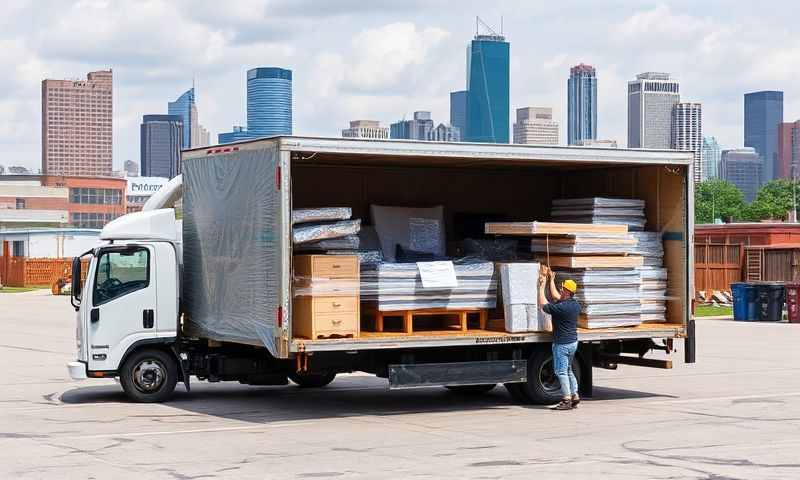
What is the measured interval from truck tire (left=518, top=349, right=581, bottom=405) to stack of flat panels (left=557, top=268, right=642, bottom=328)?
683mm

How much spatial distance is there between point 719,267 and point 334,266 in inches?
1317

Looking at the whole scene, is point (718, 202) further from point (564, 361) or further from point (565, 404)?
point (564, 361)

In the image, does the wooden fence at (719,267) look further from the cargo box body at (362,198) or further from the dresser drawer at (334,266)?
the dresser drawer at (334,266)

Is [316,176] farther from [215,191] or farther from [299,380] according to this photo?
[299,380]

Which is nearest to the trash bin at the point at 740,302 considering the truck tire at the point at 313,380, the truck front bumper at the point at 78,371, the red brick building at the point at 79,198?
the truck tire at the point at 313,380

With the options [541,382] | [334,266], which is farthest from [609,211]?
[334,266]

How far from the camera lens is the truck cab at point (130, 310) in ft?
55.5

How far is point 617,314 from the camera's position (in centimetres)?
1720

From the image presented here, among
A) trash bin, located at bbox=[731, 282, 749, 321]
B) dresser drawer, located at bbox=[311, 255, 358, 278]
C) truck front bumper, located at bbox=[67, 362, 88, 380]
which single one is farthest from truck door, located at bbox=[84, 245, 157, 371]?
trash bin, located at bbox=[731, 282, 749, 321]

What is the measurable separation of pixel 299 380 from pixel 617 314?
16.1ft

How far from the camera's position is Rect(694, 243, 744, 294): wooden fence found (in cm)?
4644

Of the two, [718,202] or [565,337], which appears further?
[718,202]

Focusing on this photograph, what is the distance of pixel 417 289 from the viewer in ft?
53.3

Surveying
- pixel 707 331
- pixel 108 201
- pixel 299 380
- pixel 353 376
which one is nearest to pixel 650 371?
pixel 353 376
